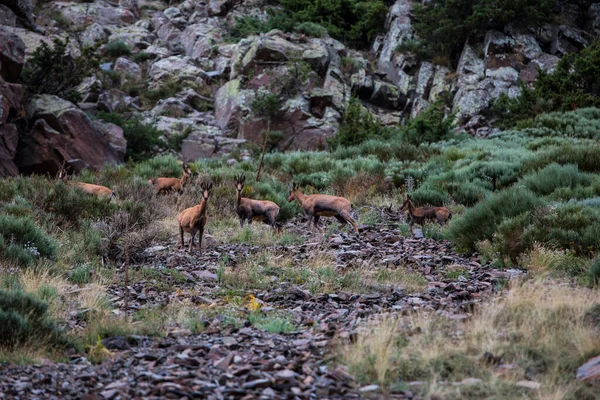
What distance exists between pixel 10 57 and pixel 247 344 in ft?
62.6

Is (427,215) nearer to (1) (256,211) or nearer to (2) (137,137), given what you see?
(1) (256,211)

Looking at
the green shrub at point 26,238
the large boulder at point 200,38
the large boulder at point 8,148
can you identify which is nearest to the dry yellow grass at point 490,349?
the green shrub at point 26,238

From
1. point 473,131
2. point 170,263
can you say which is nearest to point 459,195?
point 170,263

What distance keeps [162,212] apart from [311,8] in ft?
102

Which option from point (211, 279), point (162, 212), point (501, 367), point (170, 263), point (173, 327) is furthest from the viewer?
point (162, 212)

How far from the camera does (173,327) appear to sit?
6258mm

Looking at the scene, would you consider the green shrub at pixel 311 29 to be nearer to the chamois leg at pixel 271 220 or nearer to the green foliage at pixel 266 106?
the green foliage at pixel 266 106

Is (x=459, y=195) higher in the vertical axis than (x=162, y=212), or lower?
higher

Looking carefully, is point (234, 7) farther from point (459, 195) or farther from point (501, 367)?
point (501, 367)

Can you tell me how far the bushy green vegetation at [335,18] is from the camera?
41.4 m

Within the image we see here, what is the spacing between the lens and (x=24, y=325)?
5773 millimetres

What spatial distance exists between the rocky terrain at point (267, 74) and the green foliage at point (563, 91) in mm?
2442

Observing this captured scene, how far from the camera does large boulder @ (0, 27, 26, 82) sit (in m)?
21.1

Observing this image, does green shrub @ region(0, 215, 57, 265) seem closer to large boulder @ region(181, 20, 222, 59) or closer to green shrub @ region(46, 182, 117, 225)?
green shrub @ region(46, 182, 117, 225)
